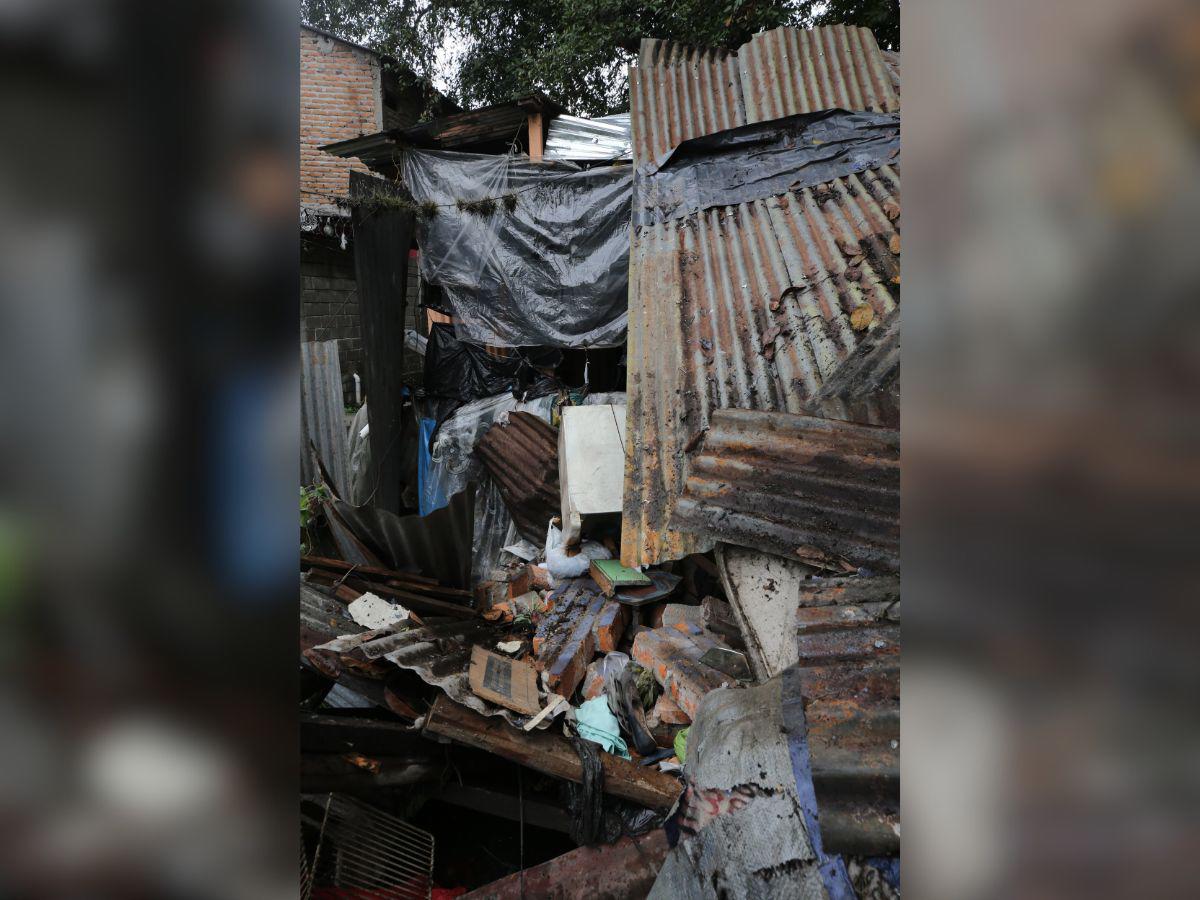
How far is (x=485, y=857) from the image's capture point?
3744 mm

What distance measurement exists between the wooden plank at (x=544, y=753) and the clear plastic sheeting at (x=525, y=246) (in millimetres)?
4804

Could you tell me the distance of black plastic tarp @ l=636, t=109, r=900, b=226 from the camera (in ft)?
17.5

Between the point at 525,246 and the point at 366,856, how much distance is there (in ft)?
19.7

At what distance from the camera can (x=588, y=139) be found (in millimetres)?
7895

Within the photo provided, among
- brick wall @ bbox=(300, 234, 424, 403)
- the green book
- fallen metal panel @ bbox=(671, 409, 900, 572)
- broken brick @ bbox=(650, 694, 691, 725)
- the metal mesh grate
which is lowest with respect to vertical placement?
the metal mesh grate

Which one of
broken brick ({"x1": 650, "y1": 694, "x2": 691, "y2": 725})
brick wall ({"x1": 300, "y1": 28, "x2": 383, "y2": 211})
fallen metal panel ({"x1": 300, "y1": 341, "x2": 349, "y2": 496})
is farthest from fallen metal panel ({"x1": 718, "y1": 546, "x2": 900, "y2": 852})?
brick wall ({"x1": 300, "y1": 28, "x2": 383, "y2": 211})

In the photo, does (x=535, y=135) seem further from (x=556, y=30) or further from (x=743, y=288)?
(x=556, y=30)

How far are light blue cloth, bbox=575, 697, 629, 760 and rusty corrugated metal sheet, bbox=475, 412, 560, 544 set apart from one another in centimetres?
292

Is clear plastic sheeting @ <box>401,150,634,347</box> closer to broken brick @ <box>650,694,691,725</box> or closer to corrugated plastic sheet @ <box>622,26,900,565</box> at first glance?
corrugated plastic sheet @ <box>622,26,900,565</box>

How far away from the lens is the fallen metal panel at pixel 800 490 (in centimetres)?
261
